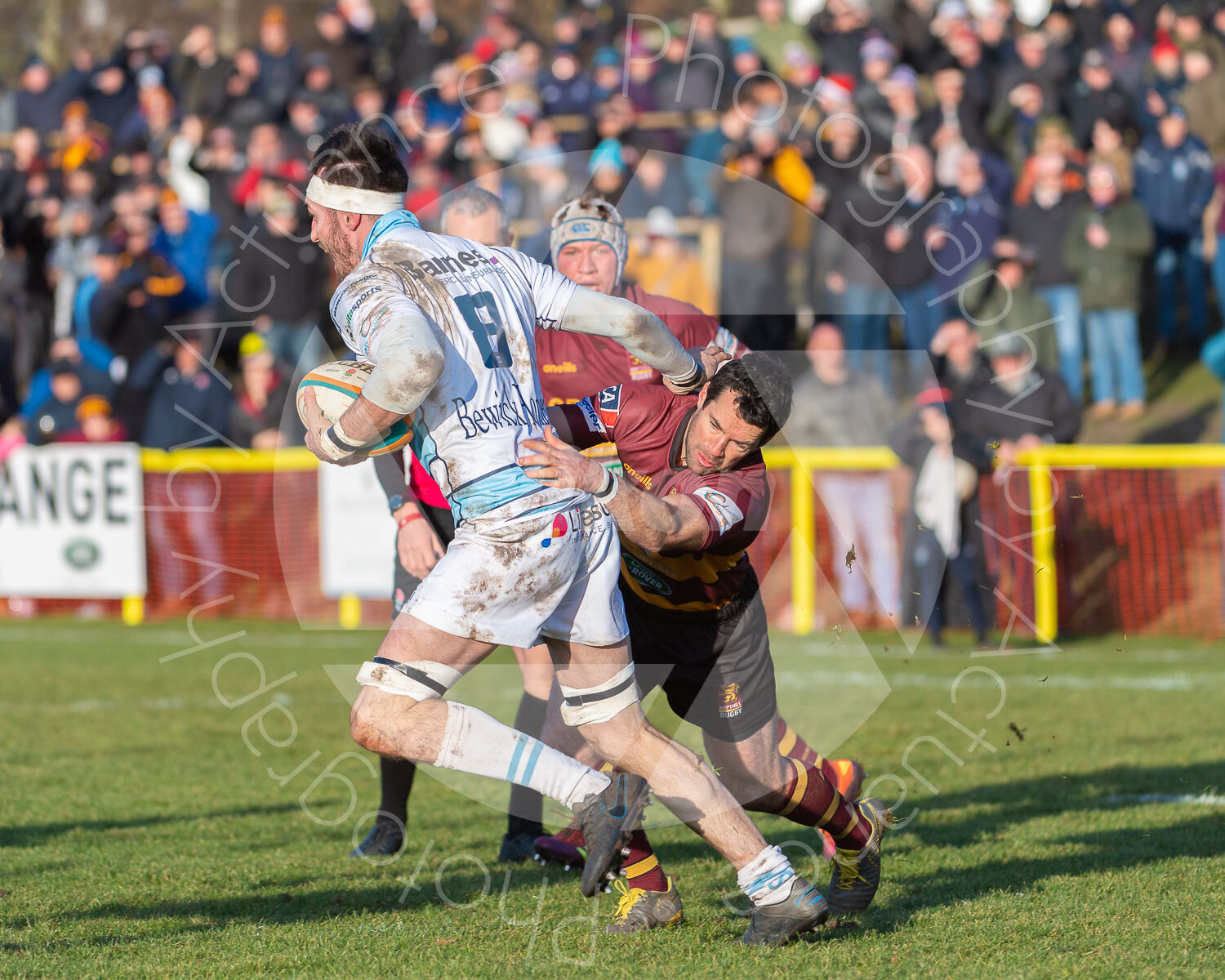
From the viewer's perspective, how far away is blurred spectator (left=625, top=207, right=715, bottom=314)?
11.5 meters

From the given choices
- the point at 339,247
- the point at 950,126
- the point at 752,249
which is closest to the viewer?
the point at 339,247

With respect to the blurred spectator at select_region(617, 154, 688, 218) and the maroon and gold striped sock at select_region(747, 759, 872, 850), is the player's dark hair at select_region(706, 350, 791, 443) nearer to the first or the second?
the maroon and gold striped sock at select_region(747, 759, 872, 850)

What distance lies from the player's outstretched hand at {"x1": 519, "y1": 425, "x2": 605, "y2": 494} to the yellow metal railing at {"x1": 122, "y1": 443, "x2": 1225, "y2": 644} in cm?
785

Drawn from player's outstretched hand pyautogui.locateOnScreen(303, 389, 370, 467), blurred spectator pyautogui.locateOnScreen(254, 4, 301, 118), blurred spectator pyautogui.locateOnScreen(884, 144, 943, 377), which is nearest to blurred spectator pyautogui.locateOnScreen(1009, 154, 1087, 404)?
blurred spectator pyautogui.locateOnScreen(884, 144, 943, 377)

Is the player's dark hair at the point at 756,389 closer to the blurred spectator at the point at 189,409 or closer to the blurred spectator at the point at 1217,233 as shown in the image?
the blurred spectator at the point at 189,409

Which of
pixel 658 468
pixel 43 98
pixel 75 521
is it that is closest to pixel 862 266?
pixel 75 521

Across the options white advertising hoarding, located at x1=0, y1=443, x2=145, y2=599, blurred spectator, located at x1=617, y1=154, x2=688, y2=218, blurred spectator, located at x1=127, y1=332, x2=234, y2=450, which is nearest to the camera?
blurred spectator, located at x1=617, y1=154, x2=688, y2=218

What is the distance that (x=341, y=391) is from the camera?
13.9ft

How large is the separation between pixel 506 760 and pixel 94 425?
10.6 m

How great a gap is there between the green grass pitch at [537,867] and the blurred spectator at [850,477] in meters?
1.03

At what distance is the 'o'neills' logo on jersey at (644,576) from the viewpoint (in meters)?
4.86

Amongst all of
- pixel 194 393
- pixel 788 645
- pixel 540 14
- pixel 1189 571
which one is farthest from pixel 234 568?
pixel 540 14

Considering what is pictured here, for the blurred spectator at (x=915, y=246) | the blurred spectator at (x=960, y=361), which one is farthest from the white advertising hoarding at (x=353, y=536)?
the blurred spectator at (x=915, y=246)

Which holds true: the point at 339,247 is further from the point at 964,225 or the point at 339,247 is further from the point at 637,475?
the point at 964,225
